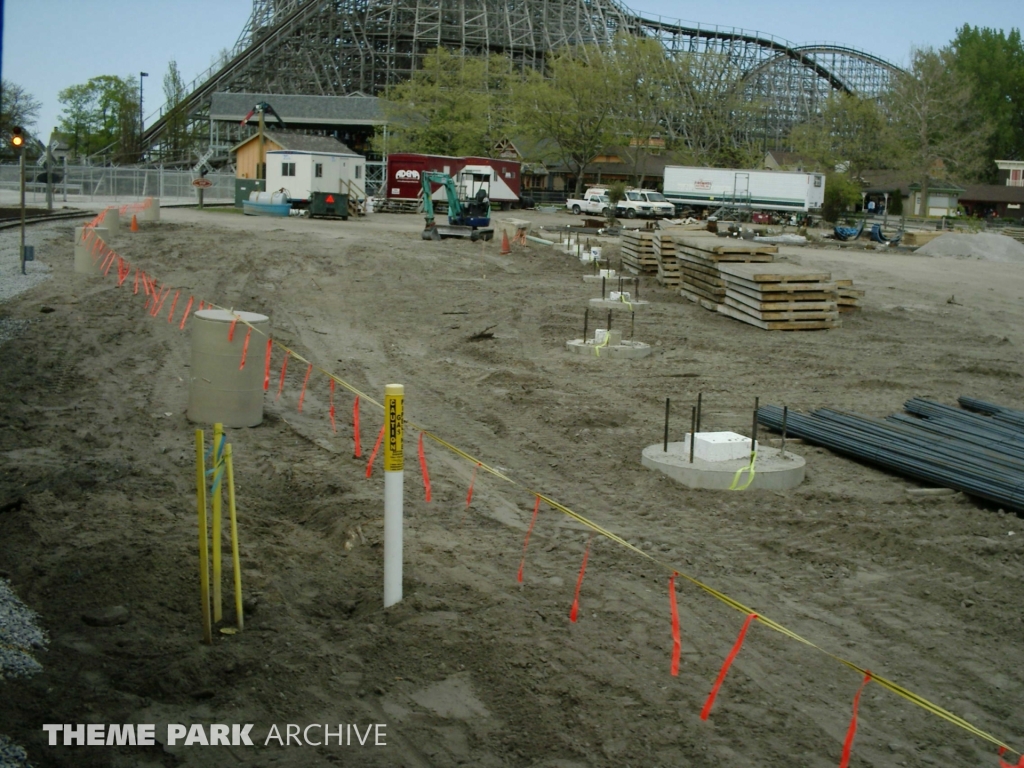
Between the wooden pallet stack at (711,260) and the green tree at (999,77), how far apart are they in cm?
10063

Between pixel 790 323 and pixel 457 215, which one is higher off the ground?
pixel 457 215

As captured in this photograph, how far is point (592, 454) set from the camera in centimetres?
1076

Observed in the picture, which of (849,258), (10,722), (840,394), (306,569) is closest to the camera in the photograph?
(10,722)

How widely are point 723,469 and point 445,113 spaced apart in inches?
2767

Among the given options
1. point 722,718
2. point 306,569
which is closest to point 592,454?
point 306,569

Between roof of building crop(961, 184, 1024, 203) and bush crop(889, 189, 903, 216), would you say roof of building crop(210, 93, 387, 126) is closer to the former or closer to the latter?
bush crop(889, 189, 903, 216)

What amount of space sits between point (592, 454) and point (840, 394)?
5.13m

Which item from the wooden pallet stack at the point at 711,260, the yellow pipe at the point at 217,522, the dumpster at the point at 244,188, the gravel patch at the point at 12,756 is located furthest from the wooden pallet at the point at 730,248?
the dumpster at the point at 244,188

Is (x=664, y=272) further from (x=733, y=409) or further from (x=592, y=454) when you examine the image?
(x=592, y=454)

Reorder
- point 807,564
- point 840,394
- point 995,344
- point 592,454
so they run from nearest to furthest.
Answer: point 807,564 → point 592,454 → point 840,394 → point 995,344

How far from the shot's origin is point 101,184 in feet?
186

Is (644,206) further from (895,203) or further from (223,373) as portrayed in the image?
(223,373)

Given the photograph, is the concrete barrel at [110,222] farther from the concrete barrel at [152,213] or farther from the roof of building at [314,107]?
the roof of building at [314,107]

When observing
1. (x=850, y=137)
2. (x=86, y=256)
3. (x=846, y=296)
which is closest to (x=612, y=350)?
(x=846, y=296)
